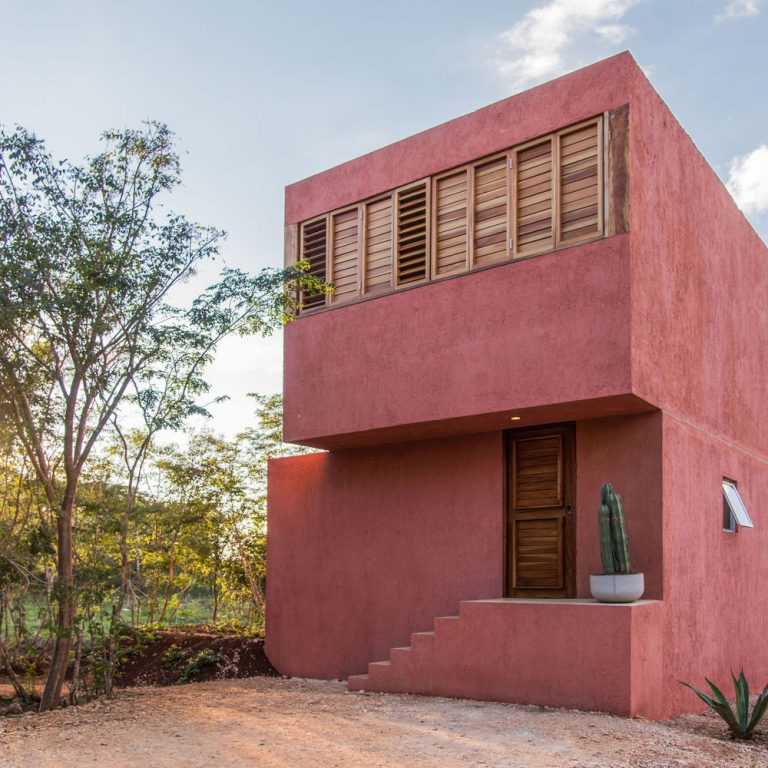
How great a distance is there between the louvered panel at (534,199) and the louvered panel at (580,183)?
6.2 inches

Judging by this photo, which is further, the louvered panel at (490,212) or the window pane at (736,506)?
the window pane at (736,506)

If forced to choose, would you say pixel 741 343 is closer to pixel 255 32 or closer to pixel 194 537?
pixel 255 32

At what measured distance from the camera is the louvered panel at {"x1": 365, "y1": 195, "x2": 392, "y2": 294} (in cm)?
1106

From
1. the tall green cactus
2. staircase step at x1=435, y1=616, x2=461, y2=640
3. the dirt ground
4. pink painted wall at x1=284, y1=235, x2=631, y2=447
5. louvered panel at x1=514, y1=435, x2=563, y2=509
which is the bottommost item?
the dirt ground

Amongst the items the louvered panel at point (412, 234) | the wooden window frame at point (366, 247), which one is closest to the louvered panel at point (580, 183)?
the louvered panel at point (412, 234)

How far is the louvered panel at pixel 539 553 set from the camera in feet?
32.5

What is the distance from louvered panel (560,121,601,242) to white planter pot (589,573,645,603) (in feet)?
11.1

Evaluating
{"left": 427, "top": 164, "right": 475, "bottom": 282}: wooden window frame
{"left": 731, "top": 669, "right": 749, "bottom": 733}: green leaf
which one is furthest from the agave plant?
{"left": 427, "top": 164, "right": 475, "bottom": 282}: wooden window frame

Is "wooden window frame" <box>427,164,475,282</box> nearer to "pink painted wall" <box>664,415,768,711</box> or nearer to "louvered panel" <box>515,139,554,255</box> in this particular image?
"louvered panel" <box>515,139,554,255</box>

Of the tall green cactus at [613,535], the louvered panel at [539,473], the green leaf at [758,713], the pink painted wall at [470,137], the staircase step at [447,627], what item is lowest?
the green leaf at [758,713]

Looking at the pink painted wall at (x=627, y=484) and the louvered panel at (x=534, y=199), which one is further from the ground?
the louvered panel at (x=534, y=199)

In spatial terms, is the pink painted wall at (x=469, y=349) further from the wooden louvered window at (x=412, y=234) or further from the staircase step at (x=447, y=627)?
the staircase step at (x=447, y=627)

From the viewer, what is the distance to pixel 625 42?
9.45 meters

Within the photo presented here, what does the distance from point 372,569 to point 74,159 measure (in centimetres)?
595
